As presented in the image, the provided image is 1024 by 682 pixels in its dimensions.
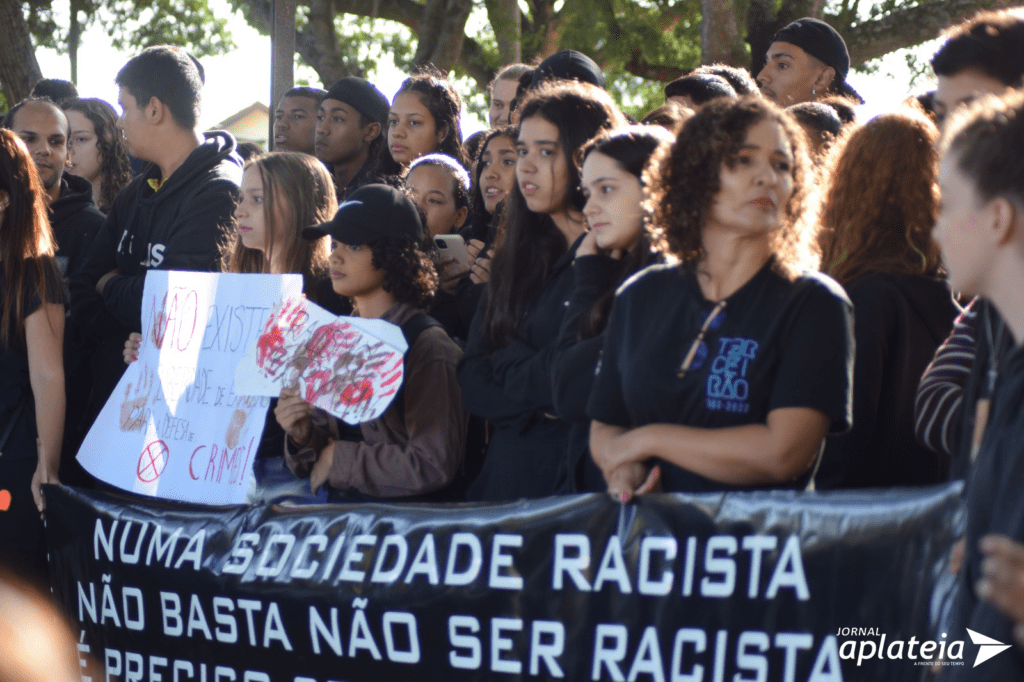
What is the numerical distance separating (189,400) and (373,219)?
1053 mm

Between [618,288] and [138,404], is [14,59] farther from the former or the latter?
[618,288]

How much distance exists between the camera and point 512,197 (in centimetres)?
406

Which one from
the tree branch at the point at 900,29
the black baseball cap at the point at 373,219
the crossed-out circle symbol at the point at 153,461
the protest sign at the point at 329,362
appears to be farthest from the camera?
the tree branch at the point at 900,29

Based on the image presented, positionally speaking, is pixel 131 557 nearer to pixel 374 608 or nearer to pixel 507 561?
pixel 374 608

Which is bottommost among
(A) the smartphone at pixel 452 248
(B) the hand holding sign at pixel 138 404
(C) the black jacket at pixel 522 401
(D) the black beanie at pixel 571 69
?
(B) the hand holding sign at pixel 138 404

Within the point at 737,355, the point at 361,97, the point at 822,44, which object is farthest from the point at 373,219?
the point at 822,44

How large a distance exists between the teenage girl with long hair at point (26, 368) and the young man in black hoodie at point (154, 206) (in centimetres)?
49

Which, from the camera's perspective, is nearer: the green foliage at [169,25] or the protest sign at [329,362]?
the protest sign at [329,362]

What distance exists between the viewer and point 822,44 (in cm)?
607

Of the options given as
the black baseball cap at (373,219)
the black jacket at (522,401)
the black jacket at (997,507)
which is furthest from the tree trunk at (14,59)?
the black jacket at (997,507)

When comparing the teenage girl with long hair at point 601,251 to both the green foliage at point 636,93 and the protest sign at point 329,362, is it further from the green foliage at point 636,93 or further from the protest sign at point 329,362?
the green foliage at point 636,93

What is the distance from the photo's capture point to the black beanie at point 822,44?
606cm

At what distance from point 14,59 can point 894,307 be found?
13.6 metres

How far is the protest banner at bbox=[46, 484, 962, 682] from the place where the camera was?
2629mm
